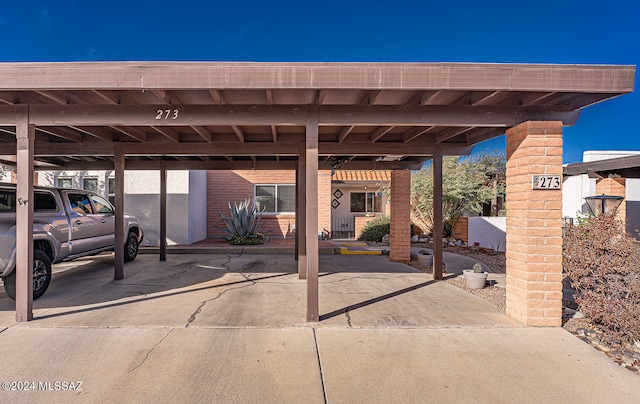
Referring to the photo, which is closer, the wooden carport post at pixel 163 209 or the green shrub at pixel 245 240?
the wooden carport post at pixel 163 209

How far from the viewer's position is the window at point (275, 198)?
15.7m

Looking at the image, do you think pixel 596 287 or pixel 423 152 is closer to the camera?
pixel 596 287

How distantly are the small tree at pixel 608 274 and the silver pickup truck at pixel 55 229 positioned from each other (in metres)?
8.79

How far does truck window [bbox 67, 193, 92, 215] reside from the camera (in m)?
7.54

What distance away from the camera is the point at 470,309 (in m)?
5.42

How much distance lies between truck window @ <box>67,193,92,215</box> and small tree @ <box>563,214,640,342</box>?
9745 millimetres

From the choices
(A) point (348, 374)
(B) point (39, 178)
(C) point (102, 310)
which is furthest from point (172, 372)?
(B) point (39, 178)

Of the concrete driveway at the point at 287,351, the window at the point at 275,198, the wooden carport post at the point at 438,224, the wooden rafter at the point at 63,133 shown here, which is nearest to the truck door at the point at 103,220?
the wooden rafter at the point at 63,133

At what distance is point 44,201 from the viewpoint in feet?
22.0

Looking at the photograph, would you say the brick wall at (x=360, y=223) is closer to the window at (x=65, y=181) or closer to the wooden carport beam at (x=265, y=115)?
the wooden carport beam at (x=265, y=115)

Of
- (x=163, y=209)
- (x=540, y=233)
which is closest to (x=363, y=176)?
(x=163, y=209)

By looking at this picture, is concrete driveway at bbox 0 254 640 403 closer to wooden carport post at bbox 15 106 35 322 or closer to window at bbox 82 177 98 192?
wooden carport post at bbox 15 106 35 322

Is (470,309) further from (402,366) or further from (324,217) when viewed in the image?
(324,217)

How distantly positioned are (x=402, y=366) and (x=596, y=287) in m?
3.22
